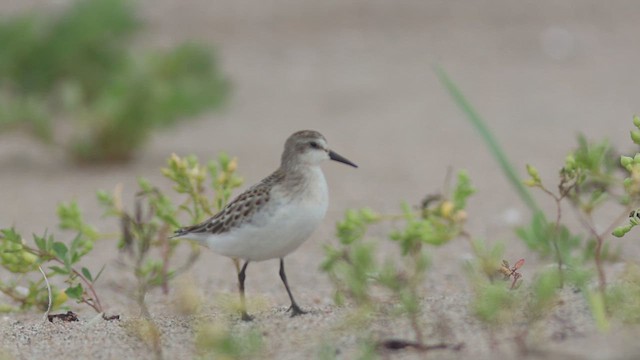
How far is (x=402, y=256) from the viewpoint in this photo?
12.2 ft

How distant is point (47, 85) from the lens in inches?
312

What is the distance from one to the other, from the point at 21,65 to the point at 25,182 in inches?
42.9

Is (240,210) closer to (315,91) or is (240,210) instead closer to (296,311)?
(296,311)

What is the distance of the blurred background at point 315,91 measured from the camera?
6961 mm

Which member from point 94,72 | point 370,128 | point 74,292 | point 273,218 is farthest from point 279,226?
point 370,128

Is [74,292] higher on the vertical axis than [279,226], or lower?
lower

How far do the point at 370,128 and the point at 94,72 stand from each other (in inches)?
69.5

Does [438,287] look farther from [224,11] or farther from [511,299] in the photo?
[224,11]

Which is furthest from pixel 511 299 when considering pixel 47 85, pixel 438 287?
pixel 47 85

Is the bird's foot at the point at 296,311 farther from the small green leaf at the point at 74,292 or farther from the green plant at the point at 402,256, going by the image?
the small green leaf at the point at 74,292

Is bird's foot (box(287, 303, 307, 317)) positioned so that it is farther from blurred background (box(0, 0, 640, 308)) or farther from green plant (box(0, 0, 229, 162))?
green plant (box(0, 0, 229, 162))

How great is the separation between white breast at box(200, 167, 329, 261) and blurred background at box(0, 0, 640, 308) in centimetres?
128

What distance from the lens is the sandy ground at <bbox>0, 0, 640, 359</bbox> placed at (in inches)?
133

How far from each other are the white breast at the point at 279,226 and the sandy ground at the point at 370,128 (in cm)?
19
